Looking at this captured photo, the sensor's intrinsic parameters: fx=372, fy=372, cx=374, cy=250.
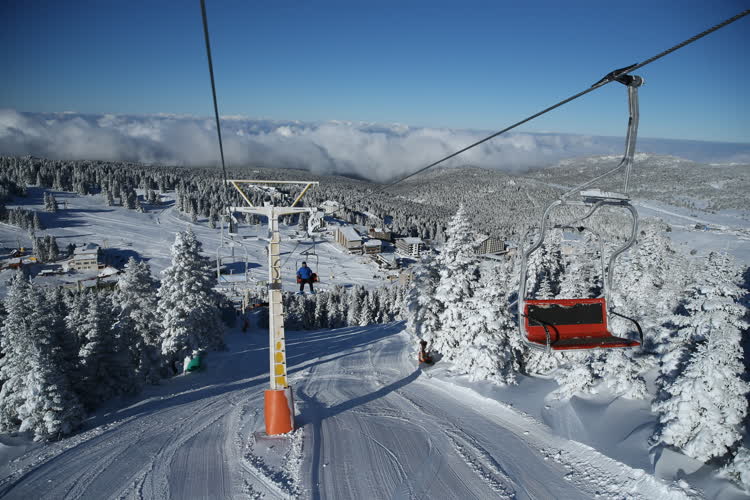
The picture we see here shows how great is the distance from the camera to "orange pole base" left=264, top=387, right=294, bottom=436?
10.5 m

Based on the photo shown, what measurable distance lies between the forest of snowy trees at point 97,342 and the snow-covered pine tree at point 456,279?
13.5m

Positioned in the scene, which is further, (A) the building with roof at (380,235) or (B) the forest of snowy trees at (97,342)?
(A) the building with roof at (380,235)

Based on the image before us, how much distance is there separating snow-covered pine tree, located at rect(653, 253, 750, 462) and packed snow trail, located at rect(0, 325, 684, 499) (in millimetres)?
2583

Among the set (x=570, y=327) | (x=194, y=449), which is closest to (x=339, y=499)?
(x=194, y=449)

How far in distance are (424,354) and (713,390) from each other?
1283 centimetres

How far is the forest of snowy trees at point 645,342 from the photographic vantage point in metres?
10.5

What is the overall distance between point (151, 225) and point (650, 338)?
124037mm

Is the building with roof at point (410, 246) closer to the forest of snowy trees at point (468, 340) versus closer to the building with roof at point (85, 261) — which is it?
the building with roof at point (85, 261)

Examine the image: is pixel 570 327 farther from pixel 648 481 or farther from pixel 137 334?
pixel 137 334

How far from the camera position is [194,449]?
1009 cm

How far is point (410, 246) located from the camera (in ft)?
360

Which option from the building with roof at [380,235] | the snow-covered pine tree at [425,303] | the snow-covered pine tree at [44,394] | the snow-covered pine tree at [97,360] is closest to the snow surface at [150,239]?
the building with roof at [380,235]

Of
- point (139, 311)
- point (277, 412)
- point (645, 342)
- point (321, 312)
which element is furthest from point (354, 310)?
point (277, 412)

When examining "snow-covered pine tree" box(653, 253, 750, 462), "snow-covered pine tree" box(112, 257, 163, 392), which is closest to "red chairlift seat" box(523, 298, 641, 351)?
"snow-covered pine tree" box(653, 253, 750, 462)
